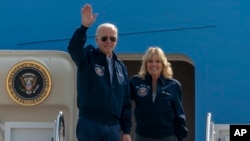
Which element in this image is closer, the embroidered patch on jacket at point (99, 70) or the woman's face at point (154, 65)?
the embroidered patch on jacket at point (99, 70)

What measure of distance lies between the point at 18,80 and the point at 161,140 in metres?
1.23

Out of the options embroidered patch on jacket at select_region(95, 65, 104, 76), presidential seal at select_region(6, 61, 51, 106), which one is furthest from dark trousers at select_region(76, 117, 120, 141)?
presidential seal at select_region(6, 61, 51, 106)

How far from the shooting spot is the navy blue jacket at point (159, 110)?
137 inches

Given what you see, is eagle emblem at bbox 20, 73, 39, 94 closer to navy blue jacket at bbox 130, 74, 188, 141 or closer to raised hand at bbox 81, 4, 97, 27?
navy blue jacket at bbox 130, 74, 188, 141

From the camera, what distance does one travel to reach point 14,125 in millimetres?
4043

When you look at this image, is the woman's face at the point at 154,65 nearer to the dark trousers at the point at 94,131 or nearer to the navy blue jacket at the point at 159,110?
the navy blue jacket at the point at 159,110

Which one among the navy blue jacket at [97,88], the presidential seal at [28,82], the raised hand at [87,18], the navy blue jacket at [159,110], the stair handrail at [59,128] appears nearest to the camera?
the raised hand at [87,18]

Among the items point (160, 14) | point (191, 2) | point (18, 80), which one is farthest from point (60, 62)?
point (191, 2)

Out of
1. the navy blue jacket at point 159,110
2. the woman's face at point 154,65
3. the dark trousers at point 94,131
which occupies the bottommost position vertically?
the dark trousers at point 94,131

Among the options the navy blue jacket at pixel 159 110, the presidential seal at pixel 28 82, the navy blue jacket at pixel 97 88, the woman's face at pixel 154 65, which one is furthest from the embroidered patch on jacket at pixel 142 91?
the presidential seal at pixel 28 82

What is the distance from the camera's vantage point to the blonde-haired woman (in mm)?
3480

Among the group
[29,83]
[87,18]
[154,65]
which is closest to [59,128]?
[29,83]

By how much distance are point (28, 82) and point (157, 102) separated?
3.56ft

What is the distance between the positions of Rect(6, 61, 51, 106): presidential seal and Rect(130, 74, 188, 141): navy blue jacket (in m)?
0.80
